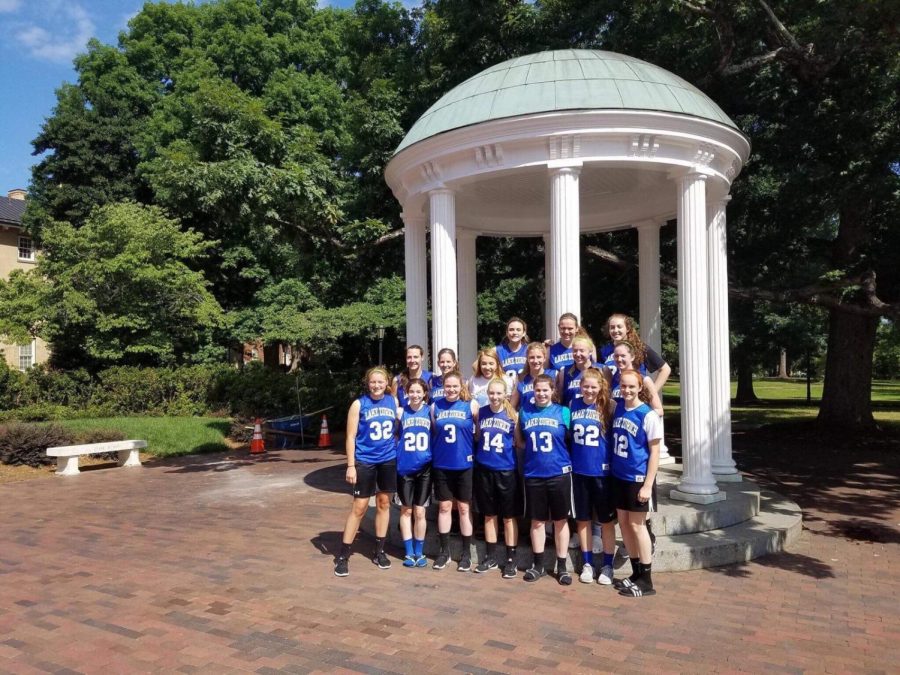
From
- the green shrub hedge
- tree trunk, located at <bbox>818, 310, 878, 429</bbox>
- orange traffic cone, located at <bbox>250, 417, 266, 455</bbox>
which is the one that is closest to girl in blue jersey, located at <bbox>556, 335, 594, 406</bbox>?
orange traffic cone, located at <bbox>250, 417, 266, 455</bbox>

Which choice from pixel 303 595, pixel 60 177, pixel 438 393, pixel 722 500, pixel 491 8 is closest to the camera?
pixel 303 595

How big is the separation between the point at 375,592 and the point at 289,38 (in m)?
29.0

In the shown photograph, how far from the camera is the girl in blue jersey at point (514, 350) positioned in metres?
6.60

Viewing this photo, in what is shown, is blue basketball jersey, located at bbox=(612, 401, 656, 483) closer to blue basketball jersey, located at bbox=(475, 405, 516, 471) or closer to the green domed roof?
blue basketball jersey, located at bbox=(475, 405, 516, 471)

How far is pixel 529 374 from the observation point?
233 inches

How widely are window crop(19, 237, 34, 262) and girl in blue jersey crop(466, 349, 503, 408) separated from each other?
35.5m

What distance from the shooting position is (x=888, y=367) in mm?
54406

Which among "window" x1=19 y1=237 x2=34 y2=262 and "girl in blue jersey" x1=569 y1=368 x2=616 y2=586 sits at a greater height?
"window" x1=19 y1=237 x2=34 y2=262

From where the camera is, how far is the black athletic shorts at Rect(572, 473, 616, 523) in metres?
5.39

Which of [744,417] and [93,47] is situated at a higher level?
[93,47]

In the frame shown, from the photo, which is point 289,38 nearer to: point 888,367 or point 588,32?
point 588,32

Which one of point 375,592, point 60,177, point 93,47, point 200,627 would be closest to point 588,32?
point 375,592

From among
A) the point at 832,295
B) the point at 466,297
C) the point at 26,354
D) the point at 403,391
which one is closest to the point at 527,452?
the point at 403,391

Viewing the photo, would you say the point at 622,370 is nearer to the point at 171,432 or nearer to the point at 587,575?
the point at 587,575
